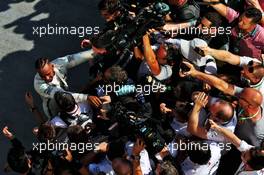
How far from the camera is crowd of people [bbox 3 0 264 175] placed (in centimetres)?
526

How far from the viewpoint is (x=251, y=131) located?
546cm

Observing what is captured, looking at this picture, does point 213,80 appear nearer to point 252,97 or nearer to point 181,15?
point 252,97

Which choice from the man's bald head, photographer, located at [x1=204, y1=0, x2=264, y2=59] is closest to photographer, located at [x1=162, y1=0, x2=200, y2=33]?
photographer, located at [x1=204, y1=0, x2=264, y2=59]

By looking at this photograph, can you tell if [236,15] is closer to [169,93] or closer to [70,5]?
[169,93]

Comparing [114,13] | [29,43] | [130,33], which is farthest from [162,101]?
[29,43]

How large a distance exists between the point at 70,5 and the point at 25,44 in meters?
1.12

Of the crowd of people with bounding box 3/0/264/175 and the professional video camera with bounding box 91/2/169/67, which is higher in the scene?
the professional video camera with bounding box 91/2/169/67

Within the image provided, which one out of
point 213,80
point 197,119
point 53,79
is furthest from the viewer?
point 53,79

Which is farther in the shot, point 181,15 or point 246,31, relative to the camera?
point 181,15

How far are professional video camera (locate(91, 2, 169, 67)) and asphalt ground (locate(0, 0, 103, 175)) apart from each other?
1595 mm

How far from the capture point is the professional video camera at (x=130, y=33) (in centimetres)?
602

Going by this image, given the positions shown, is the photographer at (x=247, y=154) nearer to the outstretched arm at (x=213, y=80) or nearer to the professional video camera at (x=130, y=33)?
the outstretched arm at (x=213, y=80)

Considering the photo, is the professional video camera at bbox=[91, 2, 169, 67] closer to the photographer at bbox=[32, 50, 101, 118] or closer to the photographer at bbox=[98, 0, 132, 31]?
the photographer at bbox=[98, 0, 132, 31]

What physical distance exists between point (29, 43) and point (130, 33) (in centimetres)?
271
